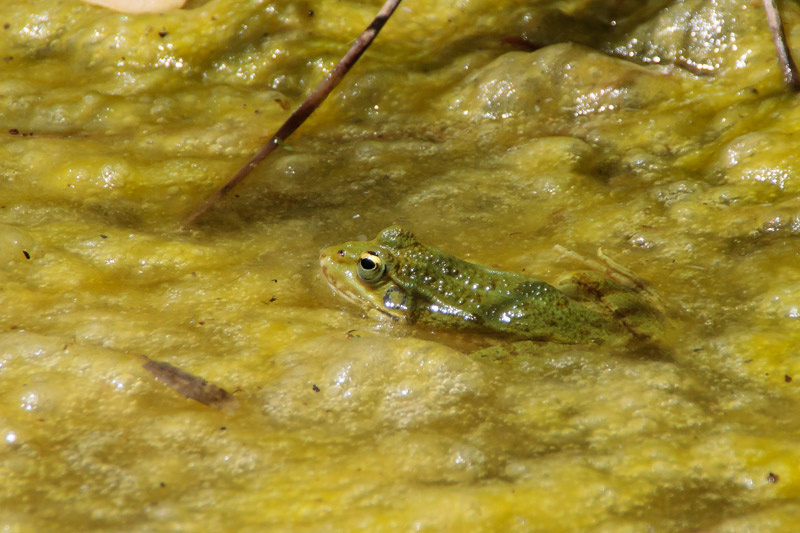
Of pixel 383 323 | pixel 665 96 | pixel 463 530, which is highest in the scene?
pixel 665 96

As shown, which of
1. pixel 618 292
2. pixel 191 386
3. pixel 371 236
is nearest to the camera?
pixel 191 386

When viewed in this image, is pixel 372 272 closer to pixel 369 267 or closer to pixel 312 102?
pixel 369 267

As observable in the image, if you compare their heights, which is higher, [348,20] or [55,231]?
[348,20]

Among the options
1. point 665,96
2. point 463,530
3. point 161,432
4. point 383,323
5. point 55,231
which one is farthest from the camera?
point 665,96

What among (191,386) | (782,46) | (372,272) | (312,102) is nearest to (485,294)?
(372,272)

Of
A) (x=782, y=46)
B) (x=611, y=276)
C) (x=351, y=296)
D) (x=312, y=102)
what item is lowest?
(x=351, y=296)

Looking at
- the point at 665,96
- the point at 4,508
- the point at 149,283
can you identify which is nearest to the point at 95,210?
the point at 149,283

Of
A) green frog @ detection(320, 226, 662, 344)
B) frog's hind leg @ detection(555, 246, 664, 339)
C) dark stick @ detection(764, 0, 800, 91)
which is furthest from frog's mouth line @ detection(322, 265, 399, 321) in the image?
dark stick @ detection(764, 0, 800, 91)

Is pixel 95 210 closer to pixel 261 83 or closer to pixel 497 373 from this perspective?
pixel 261 83
